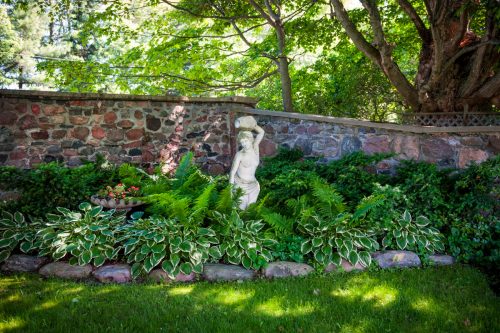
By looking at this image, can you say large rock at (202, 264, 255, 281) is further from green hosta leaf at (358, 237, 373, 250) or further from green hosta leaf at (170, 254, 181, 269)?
green hosta leaf at (358, 237, 373, 250)

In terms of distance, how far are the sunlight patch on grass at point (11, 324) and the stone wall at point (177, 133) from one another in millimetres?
4702

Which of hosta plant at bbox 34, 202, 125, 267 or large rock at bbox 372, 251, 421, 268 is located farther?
large rock at bbox 372, 251, 421, 268

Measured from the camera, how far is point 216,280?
4.28 metres

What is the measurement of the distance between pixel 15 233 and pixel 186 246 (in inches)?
84.2

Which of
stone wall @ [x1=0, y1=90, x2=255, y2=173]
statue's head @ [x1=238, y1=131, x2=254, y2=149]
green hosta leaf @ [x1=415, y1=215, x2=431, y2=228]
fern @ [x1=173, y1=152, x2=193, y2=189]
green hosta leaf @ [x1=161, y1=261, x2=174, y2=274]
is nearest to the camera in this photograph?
green hosta leaf @ [x1=161, y1=261, x2=174, y2=274]

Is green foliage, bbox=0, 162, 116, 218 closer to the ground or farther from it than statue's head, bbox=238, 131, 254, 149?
closer to the ground

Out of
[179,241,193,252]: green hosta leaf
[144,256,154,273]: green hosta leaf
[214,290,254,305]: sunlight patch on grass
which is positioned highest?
[179,241,193,252]: green hosta leaf

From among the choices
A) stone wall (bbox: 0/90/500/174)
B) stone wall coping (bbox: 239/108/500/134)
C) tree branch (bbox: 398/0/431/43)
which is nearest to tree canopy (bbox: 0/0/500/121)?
tree branch (bbox: 398/0/431/43)

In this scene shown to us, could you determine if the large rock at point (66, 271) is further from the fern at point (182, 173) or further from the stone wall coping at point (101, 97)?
the stone wall coping at point (101, 97)

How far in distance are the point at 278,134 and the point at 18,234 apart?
478 centimetres

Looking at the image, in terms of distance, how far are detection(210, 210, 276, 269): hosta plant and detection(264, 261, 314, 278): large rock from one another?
90mm

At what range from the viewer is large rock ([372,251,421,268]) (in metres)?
4.70

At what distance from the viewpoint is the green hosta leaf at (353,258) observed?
4.55m

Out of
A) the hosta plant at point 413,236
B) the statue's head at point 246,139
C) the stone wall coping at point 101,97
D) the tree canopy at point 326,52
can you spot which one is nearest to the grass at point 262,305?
the hosta plant at point 413,236
